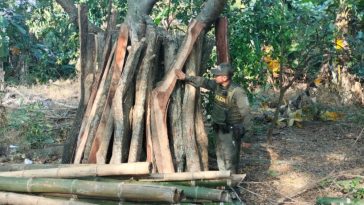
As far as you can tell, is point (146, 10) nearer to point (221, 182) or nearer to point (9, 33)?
point (9, 33)

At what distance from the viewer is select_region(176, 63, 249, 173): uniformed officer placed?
620cm

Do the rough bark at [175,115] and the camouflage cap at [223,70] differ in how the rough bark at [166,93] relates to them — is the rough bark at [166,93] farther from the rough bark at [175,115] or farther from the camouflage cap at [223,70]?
the camouflage cap at [223,70]

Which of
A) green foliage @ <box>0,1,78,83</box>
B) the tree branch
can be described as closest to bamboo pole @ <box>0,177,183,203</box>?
the tree branch

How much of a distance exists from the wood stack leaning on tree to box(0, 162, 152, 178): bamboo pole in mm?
562

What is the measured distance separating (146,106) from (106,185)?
1.38 m

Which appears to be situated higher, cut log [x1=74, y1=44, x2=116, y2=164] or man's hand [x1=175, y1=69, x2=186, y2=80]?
man's hand [x1=175, y1=69, x2=186, y2=80]

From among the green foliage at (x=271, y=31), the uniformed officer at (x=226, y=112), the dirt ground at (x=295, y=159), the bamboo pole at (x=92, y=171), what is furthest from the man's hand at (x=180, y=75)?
the green foliage at (x=271, y=31)

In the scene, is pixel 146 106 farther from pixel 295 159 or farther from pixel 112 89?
pixel 295 159

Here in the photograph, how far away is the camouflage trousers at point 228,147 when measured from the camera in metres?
6.33

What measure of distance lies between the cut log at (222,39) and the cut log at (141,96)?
31.2 inches

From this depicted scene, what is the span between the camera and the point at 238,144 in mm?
6445

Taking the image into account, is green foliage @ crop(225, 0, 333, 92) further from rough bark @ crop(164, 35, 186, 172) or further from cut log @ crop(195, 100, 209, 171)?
cut log @ crop(195, 100, 209, 171)

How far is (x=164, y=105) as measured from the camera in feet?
20.0

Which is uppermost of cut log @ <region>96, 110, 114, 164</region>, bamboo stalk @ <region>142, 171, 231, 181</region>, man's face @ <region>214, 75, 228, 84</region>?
man's face @ <region>214, 75, 228, 84</region>
